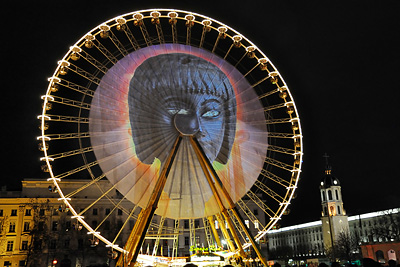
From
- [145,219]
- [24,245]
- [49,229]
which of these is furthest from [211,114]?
[24,245]

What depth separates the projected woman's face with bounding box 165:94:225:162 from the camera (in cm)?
2664

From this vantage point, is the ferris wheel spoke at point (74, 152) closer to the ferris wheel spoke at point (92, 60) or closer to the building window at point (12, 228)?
the ferris wheel spoke at point (92, 60)

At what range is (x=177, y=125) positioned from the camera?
26469mm

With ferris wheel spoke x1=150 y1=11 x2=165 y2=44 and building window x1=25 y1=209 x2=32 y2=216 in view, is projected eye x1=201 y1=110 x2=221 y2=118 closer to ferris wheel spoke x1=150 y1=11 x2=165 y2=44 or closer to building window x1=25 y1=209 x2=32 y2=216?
ferris wheel spoke x1=150 y1=11 x2=165 y2=44

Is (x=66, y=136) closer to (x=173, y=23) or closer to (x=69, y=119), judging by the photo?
(x=69, y=119)

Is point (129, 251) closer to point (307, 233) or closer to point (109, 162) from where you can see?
point (109, 162)

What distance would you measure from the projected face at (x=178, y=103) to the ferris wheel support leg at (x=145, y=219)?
3.43ft

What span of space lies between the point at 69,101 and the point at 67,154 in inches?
133

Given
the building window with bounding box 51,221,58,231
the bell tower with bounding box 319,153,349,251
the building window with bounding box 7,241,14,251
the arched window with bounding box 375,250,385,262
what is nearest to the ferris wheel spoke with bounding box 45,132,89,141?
the building window with bounding box 51,221,58,231

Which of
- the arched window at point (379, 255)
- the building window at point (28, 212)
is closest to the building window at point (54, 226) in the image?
the building window at point (28, 212)

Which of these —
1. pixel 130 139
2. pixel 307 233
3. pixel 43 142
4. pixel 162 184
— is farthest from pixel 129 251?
pixel 307 233

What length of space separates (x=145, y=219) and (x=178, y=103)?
7.96 meters

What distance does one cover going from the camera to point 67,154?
24828 millimetres

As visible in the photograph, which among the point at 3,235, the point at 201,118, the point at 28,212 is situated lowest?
the point at 3,235
